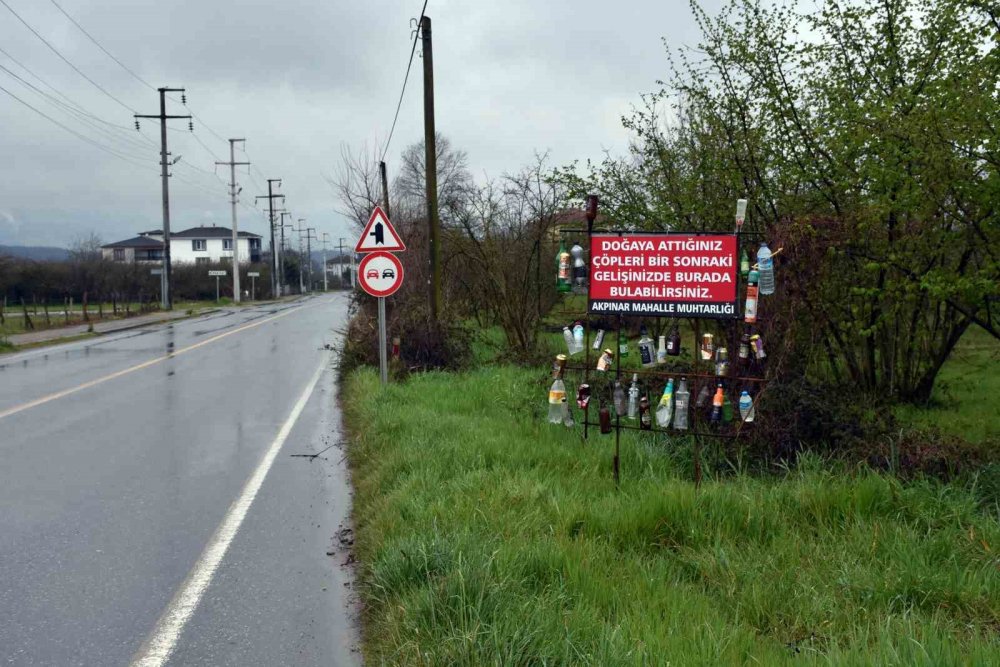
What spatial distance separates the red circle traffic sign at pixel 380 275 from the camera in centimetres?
1136

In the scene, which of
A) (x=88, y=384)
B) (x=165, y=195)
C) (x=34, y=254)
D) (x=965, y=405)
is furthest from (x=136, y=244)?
(x=965, y=405)

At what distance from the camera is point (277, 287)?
8094cm

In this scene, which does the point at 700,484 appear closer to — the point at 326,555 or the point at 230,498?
the point at 326,555

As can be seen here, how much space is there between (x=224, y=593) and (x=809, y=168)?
7581 mm

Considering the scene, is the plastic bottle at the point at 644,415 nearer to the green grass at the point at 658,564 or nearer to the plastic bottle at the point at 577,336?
the green grass at the point at 658,564

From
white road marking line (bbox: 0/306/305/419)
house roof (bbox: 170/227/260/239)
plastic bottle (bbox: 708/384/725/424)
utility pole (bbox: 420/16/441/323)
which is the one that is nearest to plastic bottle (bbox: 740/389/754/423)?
plastic bottle (bbox: 708/384/725/424)

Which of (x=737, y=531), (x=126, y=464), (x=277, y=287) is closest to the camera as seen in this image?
(x=737, y=531)

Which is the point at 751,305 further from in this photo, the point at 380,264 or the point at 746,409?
the point at 380,264

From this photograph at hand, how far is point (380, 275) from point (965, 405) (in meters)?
8.08

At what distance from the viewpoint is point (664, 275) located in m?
6.48

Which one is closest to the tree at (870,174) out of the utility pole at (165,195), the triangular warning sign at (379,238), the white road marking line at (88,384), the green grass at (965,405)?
the green grass at (965,405)

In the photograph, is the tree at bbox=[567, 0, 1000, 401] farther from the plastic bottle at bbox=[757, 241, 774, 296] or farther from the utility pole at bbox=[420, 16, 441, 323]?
the utility pole at bbox=[420, 16, 441, 323]

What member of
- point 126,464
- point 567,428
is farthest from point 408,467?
point 126,464

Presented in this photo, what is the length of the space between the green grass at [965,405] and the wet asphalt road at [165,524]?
6273 millimetres
